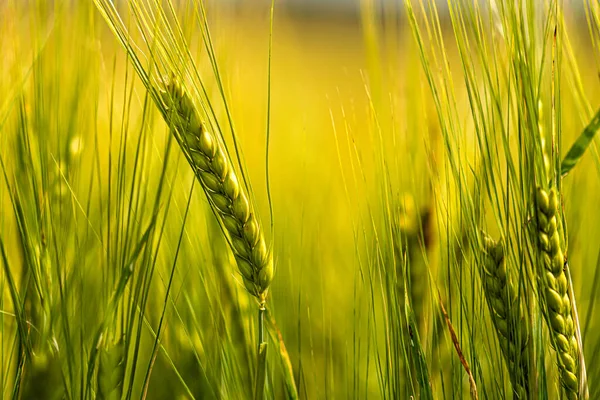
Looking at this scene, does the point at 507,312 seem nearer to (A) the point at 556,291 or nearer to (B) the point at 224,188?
(A) the point at 556,291

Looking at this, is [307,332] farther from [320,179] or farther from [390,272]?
[320,179]

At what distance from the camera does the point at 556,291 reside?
0.48 meters

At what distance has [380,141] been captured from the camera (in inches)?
19.8

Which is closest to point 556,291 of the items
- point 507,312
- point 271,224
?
point 507,312

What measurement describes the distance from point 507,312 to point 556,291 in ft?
0.14

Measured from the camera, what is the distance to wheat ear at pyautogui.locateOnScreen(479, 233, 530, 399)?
0.49 m

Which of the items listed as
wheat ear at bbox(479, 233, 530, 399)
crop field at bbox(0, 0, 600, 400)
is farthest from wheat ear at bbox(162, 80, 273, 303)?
wheat ear at bbox(479, 233, 530, 399)

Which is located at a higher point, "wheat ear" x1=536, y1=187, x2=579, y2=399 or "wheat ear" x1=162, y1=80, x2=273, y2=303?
"wheat ear" x1=162, y1=80, x2=273, y2=303

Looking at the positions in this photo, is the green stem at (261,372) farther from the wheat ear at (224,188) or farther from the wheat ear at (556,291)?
the wheat ear at (556,291)

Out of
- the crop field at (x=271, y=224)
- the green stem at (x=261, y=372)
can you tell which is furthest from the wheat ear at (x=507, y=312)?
the green stem at (x=261, y=372)

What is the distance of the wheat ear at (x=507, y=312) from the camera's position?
49 centimetres

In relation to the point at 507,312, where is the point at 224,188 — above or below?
above

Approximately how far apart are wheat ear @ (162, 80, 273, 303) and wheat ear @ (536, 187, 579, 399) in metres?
0.22

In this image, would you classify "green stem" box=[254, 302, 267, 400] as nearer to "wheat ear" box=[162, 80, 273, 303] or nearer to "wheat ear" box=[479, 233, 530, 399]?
"wheat ear" box=[162, 80, 273, 303]
